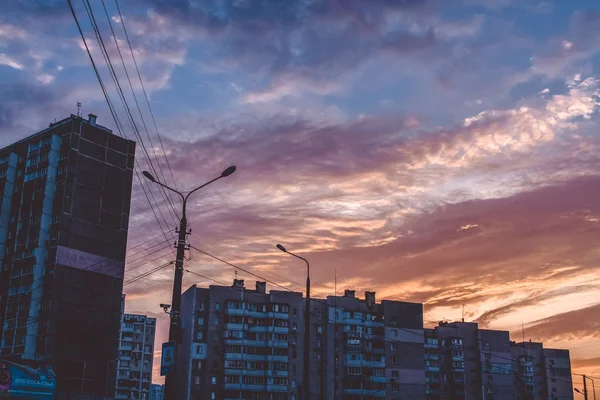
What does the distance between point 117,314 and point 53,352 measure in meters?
Answer: 12.2

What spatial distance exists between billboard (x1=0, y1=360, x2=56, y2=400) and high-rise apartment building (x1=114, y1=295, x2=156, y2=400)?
100 metres

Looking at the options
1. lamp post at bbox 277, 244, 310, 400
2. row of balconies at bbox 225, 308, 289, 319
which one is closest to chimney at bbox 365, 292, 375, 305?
row of balconies at bbox 225, 308, 289, 319

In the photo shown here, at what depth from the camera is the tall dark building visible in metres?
87.6

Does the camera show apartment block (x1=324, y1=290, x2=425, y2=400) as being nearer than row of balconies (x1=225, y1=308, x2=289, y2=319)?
No

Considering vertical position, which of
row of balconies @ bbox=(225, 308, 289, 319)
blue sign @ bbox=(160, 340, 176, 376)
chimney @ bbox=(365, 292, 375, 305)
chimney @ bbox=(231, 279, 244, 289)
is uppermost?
chimney @ bbox=(231, 279, 244, 289)

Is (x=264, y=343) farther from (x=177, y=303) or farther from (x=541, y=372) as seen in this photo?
(x=177, y=303)

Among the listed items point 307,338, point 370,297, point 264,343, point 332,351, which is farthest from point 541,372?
point 307,338

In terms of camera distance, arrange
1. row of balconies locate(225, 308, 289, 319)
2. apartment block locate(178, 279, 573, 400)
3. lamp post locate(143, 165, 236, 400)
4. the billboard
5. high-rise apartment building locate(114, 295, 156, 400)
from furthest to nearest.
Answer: high-rise apartment building locate(114, 295, 156, 400), row of balconies locate(225, 308, 289, 319), apartment block locate(178, 279, 573, 400), the billboard, lamp post locate(143, 165, 236, 400)

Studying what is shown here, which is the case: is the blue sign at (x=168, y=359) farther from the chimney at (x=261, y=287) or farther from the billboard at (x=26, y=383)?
the chimney at (x=261, y=287)

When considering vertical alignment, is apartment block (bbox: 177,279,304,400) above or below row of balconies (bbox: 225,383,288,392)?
above

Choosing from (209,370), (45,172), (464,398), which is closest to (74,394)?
(209,370)

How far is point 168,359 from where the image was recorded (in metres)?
22.2

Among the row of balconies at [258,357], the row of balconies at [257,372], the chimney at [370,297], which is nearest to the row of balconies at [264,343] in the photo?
the row of balconies at [258,357]

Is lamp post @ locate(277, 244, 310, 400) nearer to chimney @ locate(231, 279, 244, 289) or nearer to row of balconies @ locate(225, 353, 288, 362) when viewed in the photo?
row of balconies @ locate(225, 353, 288, 362)
